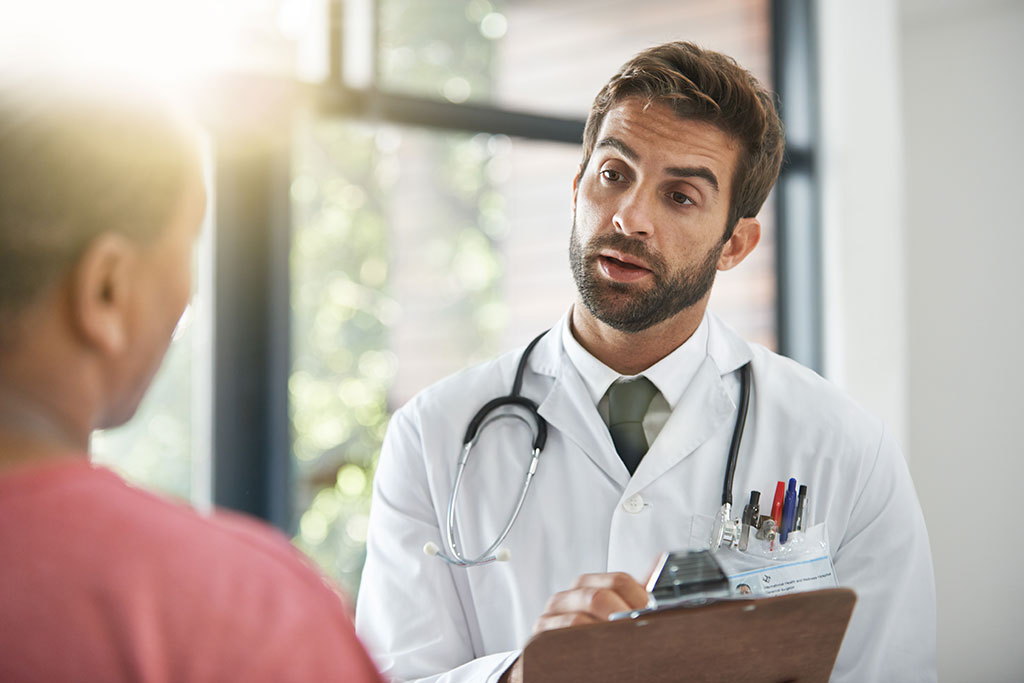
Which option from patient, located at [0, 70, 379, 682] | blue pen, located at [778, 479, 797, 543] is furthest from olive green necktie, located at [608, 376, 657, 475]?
patient, located at [0, 70, 379, 682]

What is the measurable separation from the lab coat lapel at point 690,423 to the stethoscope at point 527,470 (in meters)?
0.03

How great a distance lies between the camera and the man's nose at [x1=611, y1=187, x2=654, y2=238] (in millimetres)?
1465

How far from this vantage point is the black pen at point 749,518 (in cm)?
131

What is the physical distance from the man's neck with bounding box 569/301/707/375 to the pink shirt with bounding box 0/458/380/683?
101 cm

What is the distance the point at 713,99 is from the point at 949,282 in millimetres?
1764

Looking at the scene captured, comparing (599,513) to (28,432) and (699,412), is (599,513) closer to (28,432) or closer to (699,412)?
(699,412)

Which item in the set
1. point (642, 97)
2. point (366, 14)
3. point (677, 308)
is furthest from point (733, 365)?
point (366, 14)

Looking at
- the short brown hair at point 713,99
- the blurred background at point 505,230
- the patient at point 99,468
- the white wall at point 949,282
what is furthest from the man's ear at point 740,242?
the white wall at point 949,282

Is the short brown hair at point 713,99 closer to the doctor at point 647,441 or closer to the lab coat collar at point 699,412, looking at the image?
the doctor at point 647,441

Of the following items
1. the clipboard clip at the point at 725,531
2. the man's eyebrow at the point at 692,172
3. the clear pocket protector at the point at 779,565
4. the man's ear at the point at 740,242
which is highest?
the man's eyebrow at the point at 692,172

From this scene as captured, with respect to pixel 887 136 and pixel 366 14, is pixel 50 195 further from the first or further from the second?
pixel 887 136

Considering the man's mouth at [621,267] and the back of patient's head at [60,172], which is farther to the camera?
the man's mouth at [621,267]

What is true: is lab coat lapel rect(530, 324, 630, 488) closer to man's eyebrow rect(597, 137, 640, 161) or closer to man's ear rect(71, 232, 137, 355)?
man's eyebrow rect(597, 137, 640, 161)

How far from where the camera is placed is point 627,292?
4.84ft
